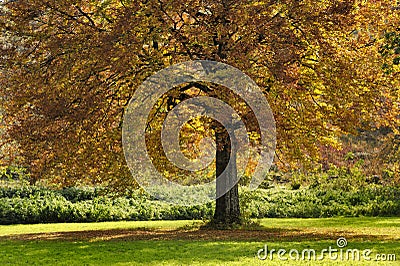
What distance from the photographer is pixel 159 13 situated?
14.6 m

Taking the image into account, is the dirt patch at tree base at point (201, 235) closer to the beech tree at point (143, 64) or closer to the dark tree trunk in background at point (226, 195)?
the dark tree trunk in background at point (226, 195)

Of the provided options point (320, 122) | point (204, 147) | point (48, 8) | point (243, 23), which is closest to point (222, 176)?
point (204, 147)

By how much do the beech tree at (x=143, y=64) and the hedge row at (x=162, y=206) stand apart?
793 centimetres

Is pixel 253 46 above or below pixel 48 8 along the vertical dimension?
below

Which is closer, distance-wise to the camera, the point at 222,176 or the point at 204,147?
the point at 222,176

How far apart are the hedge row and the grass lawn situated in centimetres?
384

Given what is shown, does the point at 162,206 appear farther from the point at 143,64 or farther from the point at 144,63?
the point at 143,64

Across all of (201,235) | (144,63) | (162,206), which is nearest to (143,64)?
(144,63)

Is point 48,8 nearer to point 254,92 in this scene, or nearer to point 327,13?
point 254,92

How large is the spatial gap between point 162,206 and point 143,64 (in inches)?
442

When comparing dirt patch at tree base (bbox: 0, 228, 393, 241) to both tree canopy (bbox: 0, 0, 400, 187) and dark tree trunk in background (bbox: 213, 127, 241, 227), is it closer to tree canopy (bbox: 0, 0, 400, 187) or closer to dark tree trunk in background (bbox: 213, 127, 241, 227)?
dark tree trunk in background (bbox: 213, 127, 241, 227)

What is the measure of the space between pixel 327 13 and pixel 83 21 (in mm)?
6633

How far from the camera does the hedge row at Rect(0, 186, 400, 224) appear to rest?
2377cm

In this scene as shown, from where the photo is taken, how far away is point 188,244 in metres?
14.3
